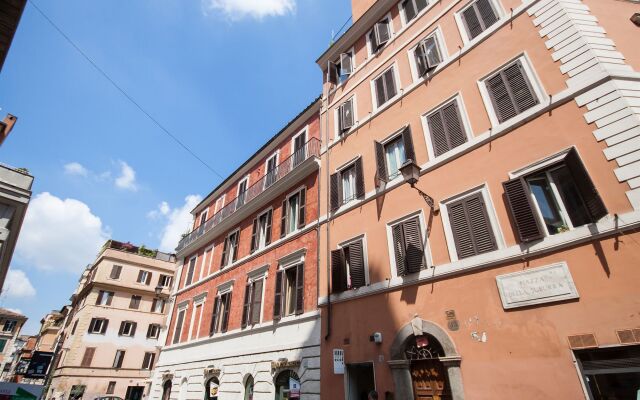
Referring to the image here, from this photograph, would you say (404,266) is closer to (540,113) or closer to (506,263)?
(506,263)

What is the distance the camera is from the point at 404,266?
29.7 feet

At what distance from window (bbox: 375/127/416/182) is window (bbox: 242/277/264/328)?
7.53m

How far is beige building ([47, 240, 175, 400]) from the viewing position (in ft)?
96.6

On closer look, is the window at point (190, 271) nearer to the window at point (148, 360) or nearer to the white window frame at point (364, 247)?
the white window frame at point (364, 247)

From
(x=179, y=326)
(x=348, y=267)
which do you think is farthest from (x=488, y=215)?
(x=179, y=326)

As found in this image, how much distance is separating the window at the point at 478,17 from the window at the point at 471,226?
17.5ft

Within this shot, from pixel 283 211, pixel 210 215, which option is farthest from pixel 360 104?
pixel 210 215

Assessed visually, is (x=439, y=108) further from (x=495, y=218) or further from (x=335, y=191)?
(x=335, y=191)

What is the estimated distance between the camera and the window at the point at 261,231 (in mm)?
15914

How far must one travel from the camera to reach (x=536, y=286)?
6566 millimetres

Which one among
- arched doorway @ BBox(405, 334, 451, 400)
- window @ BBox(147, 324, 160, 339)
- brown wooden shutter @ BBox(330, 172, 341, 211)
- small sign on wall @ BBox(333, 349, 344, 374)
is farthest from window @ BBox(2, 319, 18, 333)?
arched doorway @ BBox(405, 334, 451, 400)

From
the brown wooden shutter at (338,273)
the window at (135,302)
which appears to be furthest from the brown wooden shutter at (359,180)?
the window at (135,302)

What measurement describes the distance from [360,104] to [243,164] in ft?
30.4

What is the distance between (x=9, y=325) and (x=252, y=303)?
220 ft
